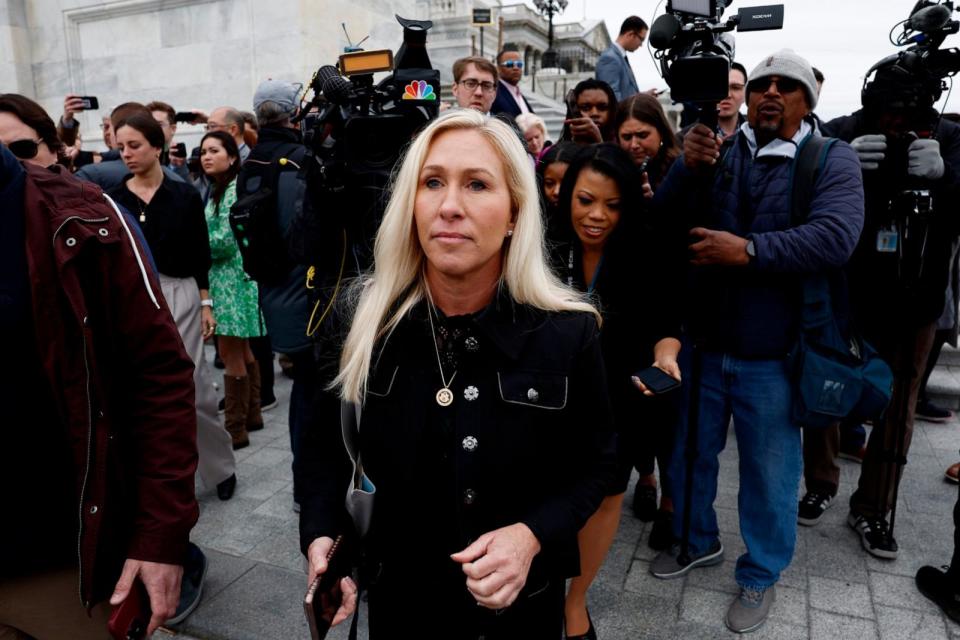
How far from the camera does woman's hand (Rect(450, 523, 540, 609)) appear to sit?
1.34 meters

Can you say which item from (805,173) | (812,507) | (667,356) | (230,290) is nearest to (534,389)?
(667,356)

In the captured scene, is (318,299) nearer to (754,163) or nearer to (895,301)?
(754,163)

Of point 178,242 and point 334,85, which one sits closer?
point 334,85

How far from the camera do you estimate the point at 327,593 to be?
1397mm

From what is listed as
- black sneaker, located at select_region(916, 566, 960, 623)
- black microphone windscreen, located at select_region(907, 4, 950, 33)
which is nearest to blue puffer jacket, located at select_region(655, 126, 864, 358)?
black microphone windscreen, located at select_region(907, 4, 950, 33)

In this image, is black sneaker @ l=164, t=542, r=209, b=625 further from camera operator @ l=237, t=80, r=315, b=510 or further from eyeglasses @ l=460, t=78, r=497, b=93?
eyeglasses @ l=460, t=78, r=497, b=93

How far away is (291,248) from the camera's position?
3.21 metres

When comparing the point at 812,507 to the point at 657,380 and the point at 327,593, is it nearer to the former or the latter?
the point at 657,380

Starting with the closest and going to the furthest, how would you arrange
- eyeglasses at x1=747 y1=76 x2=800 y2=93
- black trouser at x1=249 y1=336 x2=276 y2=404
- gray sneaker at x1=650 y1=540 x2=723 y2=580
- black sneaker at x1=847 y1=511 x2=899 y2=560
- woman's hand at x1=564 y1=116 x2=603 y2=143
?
eyeglasses at x1=747 y1=76 x2=800 y2=93 → gray sneaker at x1=650 y1=540 x2=723 y2=580 → black sneaker at x1=847 y1=511 x2=899 y2=560 → woman's hand at x1=564 y1=116 x2=603 y2=143 → black trouser at x1=249 y1=336 x2=276 y2=404

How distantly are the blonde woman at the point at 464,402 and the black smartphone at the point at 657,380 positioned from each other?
0.78m

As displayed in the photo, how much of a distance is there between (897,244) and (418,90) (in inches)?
92.9

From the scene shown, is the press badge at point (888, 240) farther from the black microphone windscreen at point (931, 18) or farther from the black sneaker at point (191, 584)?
the black sneaker at point (191, 584)

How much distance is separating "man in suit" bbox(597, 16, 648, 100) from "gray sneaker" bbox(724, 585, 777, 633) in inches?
188

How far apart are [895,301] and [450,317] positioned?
2639mm
